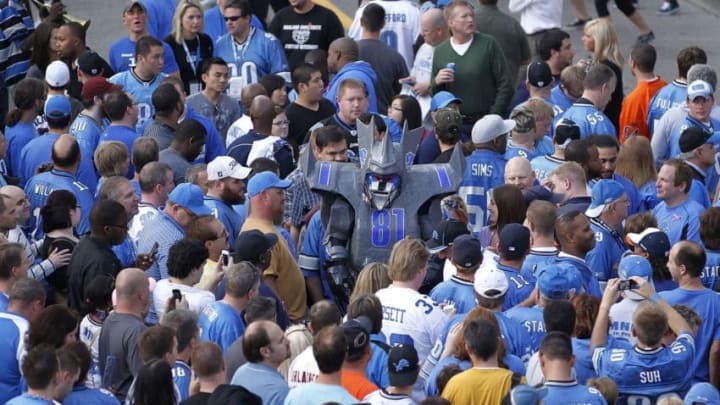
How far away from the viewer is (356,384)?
7527 millimetres

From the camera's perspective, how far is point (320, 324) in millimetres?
7938

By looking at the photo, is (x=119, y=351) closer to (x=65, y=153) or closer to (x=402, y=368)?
(x=402, y=368)

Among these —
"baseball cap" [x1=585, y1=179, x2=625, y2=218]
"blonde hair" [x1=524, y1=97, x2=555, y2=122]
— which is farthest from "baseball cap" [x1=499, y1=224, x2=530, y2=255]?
"blonde hair" [x1=524, y1=97, x2=555, y2=122]

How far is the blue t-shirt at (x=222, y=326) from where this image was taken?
8.38 metres

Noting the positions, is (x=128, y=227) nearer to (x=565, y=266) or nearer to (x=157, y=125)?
(x=157, y=125)

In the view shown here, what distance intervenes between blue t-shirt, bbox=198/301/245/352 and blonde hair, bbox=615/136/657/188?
4130 millimetres

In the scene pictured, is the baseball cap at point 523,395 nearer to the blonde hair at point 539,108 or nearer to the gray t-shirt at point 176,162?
the gray t-shirt at point 176,162

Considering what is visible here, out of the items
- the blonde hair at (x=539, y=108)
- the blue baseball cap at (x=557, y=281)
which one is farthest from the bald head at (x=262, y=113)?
the blue baseball cap at (x=557, y=281)

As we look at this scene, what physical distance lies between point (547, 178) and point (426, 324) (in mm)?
2722

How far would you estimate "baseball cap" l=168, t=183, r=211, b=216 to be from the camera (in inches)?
386

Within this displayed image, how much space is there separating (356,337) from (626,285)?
1.85 metres

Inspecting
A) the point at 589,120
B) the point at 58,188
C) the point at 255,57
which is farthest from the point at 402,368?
the point at 255,57

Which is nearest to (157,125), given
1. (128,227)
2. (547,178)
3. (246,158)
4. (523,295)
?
(246,158)

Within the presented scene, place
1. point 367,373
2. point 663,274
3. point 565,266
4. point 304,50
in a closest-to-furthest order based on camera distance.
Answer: point 367,373 < point 565,266 < point 663,274 < point 304,50
